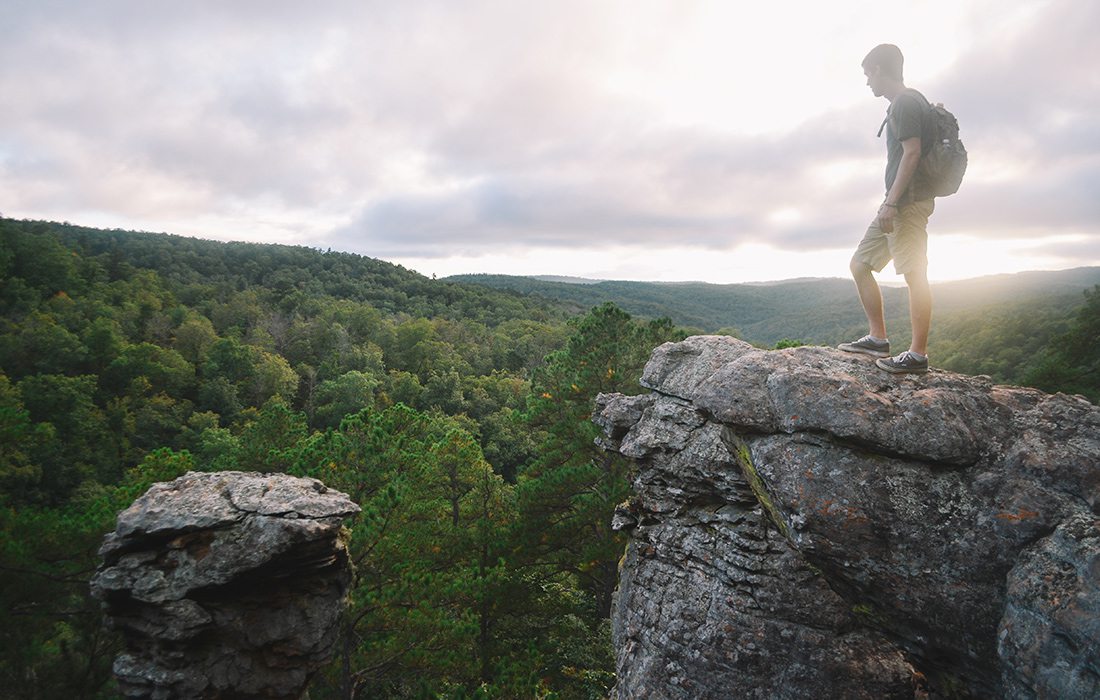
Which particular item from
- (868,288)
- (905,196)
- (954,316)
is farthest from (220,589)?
(954,316)

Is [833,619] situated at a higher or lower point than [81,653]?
higher

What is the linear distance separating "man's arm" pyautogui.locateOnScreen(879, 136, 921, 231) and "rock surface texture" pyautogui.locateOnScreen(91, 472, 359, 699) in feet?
27.0

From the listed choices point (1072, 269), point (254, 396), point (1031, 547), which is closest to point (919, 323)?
point (1031, 547)

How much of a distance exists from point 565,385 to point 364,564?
679 centimetres

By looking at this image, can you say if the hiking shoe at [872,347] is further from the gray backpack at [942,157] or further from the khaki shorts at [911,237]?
the gray backpack at [942,157]

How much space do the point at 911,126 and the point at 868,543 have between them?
3622 mm

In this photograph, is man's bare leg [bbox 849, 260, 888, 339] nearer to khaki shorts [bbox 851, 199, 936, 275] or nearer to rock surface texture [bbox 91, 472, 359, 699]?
khaki shorts [bbox 851, 199, 936, 275]

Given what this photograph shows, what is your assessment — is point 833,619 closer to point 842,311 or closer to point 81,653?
point 81,653

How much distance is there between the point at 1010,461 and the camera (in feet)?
12.8

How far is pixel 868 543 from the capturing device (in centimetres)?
404

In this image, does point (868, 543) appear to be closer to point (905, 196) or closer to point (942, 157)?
point (905, 196)

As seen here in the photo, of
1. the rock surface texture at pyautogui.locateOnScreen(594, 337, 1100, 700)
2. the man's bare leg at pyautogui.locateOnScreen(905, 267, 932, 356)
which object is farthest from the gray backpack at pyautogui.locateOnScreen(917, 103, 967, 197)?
the rock surface texture at pyautogui.locateOnScreen(594, 337, 1100, 700)

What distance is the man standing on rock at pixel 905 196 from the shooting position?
454cm

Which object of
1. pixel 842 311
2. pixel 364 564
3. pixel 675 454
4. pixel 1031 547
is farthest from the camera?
pixel 842 311
